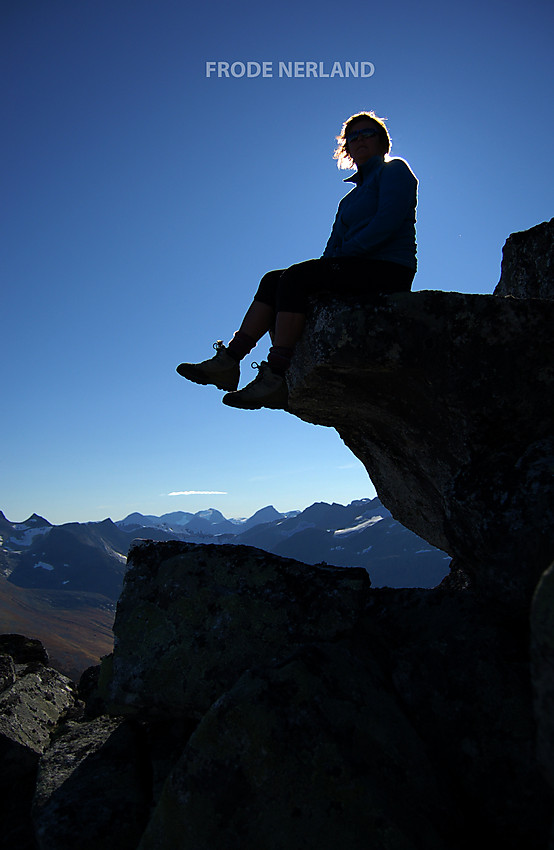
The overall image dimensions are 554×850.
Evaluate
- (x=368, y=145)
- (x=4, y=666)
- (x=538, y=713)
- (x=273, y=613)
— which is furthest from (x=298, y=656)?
(x=4, y=666)

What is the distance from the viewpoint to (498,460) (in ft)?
22.9

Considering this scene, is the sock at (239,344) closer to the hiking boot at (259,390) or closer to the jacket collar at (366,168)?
the hiking boot at (259,390)

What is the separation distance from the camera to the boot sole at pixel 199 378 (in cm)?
871

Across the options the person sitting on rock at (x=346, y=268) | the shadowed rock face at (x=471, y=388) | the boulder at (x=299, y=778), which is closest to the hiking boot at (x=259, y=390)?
the person sitting on rock at (x=346, y=268)

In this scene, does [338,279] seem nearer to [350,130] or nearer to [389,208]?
[389,208]

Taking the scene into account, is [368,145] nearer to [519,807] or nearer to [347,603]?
[347,603]

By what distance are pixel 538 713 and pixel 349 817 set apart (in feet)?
6.97

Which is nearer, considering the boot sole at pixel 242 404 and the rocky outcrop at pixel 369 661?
the rocky outcrop at pixel 369 661

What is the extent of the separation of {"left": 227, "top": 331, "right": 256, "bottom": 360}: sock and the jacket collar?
3322 mm

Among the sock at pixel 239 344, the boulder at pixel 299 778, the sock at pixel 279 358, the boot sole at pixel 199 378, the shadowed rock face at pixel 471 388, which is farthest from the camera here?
the sock at pixel 239 344

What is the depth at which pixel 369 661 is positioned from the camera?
20.4ft

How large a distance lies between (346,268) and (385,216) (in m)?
0.99

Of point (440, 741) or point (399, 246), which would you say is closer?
point (440, 741)

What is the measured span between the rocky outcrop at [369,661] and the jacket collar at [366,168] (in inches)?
105
